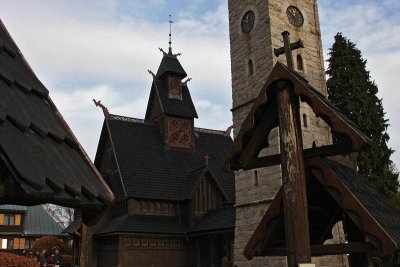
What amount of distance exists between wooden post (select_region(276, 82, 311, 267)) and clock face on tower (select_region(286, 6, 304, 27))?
756 inches

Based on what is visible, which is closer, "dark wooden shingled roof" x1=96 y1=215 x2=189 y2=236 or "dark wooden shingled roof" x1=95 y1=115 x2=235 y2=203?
"dark wooden shingled roof" x1=96 y1=215 x2=189 y2=236

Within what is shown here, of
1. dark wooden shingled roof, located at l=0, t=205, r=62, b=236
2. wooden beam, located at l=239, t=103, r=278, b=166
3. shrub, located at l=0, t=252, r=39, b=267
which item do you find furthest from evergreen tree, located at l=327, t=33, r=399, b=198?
dark wooden shingled roof, located at l=0, t=205, r=62, b=236

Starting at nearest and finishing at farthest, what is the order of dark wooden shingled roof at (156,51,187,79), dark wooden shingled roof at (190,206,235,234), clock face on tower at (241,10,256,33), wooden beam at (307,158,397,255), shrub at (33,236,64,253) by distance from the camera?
wooden beam at (307,158,397,255)
clock face on tower at (241,10,256,33)
dark wooden shingled roof at (190,206,235,234)
dark wooden shingled roof at (156,51,187,79)
shrub at (33,236,64,253)

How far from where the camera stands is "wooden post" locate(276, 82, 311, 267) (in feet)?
18.0

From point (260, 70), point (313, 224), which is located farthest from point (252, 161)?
point (260, 70)

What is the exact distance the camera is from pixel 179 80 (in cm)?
3456

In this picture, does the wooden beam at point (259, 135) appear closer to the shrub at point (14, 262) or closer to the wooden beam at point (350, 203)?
the wooden beam at point (350, 203)

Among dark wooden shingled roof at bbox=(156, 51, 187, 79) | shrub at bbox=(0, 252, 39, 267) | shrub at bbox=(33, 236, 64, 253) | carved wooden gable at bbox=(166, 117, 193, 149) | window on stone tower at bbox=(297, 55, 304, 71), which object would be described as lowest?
shrub at bbox=(0, 252, 39, 267)

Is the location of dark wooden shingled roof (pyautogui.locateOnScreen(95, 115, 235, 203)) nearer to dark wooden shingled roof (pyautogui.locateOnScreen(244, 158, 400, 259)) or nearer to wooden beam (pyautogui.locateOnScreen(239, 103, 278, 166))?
dark wooden shingled roof (pyautogui.locateOnScreen(244, 158, 400, 259))

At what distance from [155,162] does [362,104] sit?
1453 cm

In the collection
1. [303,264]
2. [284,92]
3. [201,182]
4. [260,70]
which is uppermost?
[260,70]

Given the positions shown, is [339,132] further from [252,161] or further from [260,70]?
[260,70]

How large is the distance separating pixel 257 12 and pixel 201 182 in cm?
1207

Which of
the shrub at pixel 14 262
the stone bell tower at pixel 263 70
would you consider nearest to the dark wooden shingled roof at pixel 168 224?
the stone bell tower at pixel 263 70
